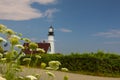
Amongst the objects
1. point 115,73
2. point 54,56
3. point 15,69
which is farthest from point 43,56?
point 15,69

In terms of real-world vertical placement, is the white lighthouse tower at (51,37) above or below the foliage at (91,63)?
above

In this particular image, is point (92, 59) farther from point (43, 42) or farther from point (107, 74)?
point (43, 42)

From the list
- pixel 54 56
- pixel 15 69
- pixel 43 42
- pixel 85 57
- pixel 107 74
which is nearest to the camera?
pixel 15 69

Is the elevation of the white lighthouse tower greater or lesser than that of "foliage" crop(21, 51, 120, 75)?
greater

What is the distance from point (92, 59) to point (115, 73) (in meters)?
2.15

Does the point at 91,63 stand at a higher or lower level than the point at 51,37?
lower

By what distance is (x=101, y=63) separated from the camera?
91.4 feet

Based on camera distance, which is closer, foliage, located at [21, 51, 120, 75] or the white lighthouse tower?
foliage, located at [21, 51, 120, 75]

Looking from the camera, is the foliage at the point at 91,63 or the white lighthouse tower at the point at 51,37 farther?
the white lighthouse tower at the point at 51,37

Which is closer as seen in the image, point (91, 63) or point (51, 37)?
point (91, 63)

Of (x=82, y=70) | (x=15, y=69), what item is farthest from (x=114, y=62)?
(x=15, y=69)

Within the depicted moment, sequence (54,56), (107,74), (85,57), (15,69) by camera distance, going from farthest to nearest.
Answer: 1. (54,56)
2. (85,57)
3. (107,74)
4. (15,69)

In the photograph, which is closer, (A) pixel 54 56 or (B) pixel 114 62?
(B) pixel 114 62

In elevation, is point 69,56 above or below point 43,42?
below
